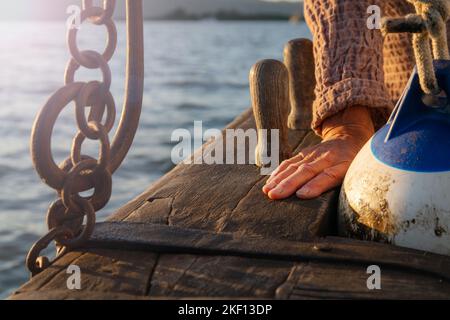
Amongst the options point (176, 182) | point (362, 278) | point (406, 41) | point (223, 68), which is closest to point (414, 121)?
point (362, 278)

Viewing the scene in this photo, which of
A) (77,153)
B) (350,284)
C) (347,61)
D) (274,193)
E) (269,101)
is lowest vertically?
(350,284)

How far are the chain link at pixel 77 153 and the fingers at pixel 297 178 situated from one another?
20.9 inches

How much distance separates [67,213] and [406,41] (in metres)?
1.69

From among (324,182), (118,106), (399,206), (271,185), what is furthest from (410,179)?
(118,106)

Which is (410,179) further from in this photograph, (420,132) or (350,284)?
(350,284)

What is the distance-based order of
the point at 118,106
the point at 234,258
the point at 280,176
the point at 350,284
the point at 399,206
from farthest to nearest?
the point at 118,106 < the point at 280,176 < the point at 399,206 < the point at 234,258 < the point at 350,284

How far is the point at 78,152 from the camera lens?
1749mm

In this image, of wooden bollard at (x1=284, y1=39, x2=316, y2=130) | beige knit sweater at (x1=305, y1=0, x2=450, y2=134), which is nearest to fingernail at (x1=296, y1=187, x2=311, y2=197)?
beige knit sweater at (x1=305, y1=0, x2=450, y2=134)

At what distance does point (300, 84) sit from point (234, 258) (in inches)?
59.9

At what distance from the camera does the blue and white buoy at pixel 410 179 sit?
1.78 metres

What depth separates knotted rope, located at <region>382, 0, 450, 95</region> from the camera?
1.79 metres

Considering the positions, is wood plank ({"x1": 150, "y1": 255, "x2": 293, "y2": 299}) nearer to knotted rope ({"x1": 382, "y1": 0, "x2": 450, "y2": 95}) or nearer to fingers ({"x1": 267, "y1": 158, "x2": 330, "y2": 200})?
fingers ({"x1": 267, "y1": 158, "x2": 330, "y2": 200})

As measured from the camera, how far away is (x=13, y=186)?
21.0ft

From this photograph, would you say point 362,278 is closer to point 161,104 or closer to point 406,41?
point 406,41
